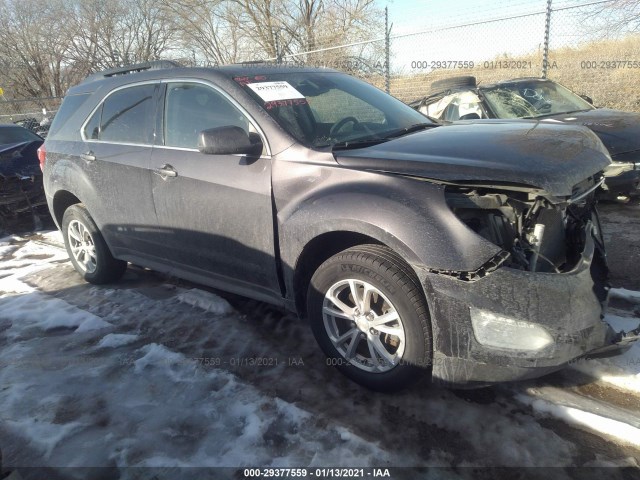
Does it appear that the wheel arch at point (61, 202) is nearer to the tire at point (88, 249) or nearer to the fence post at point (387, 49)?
the tire at point (88, 249)

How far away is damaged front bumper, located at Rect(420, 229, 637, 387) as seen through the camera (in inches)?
84.1

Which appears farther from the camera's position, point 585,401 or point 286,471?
point 585,401

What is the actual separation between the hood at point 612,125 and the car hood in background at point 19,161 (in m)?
7.71

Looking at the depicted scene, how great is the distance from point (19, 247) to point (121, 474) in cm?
517

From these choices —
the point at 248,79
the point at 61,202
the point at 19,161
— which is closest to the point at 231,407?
the point at 248,79

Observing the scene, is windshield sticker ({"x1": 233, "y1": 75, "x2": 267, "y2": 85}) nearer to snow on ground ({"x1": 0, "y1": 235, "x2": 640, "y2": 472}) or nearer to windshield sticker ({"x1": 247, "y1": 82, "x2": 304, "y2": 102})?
windshield sticker ({"x1": 247, "y1": 82, "x2": 304, "y2": 102})

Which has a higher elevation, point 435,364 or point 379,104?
point 379,104

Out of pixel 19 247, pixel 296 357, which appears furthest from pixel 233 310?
pixel 19 247

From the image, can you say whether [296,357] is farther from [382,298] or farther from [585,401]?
[585,401]

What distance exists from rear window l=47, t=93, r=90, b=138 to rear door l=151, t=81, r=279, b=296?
142 cm

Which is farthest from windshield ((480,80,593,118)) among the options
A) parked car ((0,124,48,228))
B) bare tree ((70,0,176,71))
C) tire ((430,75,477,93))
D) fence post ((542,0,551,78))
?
bare tree ((70,0,176,71))

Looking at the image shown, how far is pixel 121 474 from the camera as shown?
228 centimetres

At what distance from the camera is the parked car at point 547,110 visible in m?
5.12

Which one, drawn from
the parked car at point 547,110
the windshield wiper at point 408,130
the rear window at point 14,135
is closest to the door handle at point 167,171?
the windshield wiper at point 408,130
